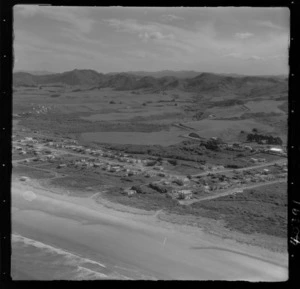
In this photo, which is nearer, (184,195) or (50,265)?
(50,265)

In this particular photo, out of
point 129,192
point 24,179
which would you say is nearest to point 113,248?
point 129,192

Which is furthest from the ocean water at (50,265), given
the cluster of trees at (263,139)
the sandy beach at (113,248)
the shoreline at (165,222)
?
the cluster of trees at (263,139)

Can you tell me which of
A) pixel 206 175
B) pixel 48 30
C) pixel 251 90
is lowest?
pixel 206 175

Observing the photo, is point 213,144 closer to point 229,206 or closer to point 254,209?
point 229,206

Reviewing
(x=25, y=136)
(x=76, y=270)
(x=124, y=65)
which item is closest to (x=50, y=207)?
(x=25, y=136)

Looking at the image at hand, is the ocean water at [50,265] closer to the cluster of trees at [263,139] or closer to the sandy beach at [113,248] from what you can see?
the sandy beach at [113,248]

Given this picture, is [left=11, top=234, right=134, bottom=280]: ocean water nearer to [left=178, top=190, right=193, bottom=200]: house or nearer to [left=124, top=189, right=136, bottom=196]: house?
[left=124, top=189, right=136, bottom=196]: house
